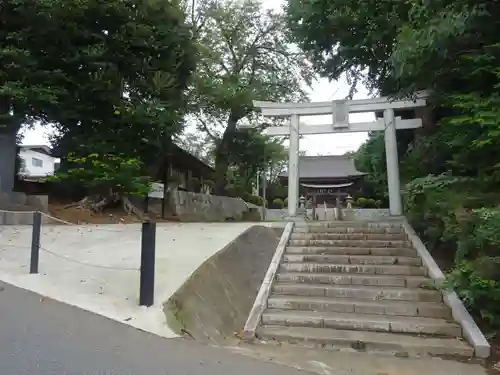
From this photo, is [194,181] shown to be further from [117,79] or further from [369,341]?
[369,341]

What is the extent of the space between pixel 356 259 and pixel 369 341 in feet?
7.44

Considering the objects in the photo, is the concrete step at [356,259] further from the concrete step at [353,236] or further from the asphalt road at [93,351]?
the asphalt road at [93,351]

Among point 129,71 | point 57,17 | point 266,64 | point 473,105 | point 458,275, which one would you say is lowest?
point 458,275

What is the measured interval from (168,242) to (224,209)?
13643mm

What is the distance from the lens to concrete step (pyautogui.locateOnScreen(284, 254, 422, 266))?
6.78m

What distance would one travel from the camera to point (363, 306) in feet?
18.6

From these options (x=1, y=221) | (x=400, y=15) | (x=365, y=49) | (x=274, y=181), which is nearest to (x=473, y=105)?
(x=400, y=15)

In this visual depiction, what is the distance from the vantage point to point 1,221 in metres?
11.9

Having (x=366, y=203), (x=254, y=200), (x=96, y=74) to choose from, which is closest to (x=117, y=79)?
(x=96, y=74)

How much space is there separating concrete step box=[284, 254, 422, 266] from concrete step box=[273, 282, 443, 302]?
77cm

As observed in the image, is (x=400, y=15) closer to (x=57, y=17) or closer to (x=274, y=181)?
(x=57, y=17)

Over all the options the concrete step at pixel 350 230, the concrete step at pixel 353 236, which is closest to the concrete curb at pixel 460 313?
the concrete step at pixel 353 236

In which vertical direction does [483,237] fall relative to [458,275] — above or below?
above

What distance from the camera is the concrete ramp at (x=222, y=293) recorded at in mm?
4598
